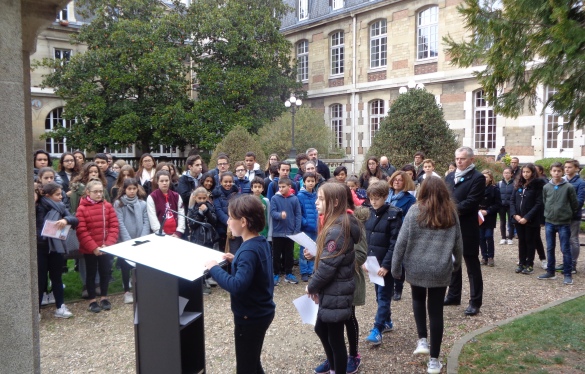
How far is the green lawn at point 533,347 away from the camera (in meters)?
4.89

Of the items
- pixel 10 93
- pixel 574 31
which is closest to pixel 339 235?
pixel 574 31

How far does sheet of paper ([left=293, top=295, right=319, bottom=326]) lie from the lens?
4.40m

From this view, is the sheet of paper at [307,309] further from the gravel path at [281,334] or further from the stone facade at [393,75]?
the stone facade at [393,75]

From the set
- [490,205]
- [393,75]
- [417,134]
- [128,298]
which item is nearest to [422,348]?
[128,298]

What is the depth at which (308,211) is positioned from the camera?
859cm

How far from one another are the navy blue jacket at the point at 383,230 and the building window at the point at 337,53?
2663 cm

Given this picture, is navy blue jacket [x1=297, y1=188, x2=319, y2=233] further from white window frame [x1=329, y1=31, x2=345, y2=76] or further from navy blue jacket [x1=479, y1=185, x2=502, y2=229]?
white window frame [x1=329, y1=31, x2=345, y2=76]

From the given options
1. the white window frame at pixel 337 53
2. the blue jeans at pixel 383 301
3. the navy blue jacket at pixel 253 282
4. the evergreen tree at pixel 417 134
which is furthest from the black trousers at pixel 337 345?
the white window frame at pixel 337 53

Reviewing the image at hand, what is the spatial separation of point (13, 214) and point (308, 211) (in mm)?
6168

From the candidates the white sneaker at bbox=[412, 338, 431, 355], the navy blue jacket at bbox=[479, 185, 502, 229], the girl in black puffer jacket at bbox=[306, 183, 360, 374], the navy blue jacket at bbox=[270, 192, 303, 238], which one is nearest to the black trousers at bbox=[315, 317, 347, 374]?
the girl in black puffer jacket at bbox=[306, 183, 360, 374]

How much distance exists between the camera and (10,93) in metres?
2.69

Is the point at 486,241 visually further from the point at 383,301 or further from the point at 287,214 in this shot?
the point at 383,301

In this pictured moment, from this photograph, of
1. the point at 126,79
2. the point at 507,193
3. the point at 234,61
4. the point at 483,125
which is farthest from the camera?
the point at 234,61

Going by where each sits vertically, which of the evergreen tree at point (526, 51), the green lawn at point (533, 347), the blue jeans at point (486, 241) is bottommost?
the green lawn at point (533, 347)
